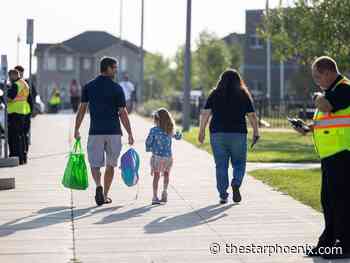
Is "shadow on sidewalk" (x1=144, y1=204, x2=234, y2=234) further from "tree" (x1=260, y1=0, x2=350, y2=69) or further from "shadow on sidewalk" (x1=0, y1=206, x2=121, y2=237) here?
"tree" (x1=260, y1=0, x2=350, y2=69)

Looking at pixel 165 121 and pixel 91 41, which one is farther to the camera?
pixel 91 41

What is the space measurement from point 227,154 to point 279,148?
11330mm

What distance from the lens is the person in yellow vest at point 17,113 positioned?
60.9ft

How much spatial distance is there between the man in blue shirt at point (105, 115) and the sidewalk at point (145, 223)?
62cm

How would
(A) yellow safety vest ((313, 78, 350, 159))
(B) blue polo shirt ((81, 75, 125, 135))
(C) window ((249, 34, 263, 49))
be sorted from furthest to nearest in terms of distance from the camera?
(C) window ((249, 34, 263, 49)) < (B) blue polo shirt ((81, 75, 125, 135)) < (A) yellow safety vest ((313, 78, 350, 159))

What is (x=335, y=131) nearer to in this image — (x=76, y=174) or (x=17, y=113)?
(x=76, y=174)

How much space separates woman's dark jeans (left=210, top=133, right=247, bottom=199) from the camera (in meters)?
13.1

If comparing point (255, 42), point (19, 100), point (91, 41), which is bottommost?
point (19, 100)

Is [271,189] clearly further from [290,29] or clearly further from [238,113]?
[290,29]

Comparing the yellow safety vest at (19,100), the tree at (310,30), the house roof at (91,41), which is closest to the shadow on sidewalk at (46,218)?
the yellow safety vest at (19,100)

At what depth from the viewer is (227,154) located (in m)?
13.2
